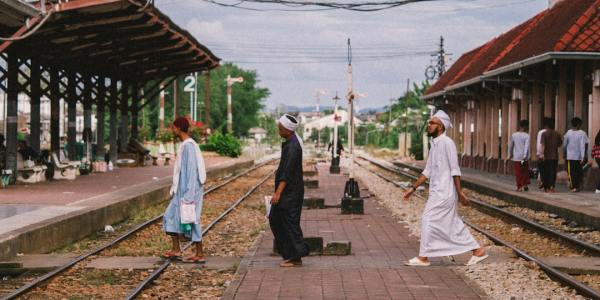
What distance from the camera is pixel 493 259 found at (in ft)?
40.4

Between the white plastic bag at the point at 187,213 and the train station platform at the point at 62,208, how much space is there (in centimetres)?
212

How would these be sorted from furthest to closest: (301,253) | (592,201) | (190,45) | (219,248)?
1. (190,45)
2. (592,201)
3. (219,248)
4. (301,253)

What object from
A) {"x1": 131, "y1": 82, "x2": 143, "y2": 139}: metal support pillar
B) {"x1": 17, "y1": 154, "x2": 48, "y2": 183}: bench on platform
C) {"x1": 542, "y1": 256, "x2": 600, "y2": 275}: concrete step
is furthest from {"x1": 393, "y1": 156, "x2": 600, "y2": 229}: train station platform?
{"x1": 131, "y1": 82, "x2": 143, "y2": 139}: metal support pillar

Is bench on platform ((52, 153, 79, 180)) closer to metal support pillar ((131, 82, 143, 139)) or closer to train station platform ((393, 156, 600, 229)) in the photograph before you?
metal support pillar ((131, 82, 143, 139))

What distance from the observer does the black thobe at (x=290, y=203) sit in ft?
37.6

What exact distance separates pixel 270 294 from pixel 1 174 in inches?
675

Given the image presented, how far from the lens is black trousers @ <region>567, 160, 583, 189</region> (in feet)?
78.5

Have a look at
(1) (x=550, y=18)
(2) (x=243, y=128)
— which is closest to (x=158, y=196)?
(1) (x=550, y=18)

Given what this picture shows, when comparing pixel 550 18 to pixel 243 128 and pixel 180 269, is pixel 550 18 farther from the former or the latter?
pixel 243 128

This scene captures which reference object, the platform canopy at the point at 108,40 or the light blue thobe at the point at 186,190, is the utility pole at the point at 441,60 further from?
the light blue thobe at the point at 186,190

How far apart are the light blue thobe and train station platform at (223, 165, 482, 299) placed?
852 millimetres

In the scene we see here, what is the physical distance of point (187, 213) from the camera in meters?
11.9

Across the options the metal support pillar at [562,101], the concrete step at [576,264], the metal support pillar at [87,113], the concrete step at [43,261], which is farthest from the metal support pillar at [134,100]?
the concrete step at [576,264]

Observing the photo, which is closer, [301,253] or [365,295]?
[365,295]
